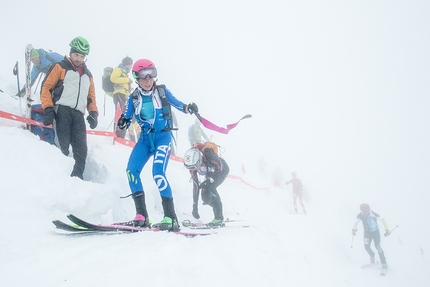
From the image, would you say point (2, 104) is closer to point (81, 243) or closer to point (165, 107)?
point (165, 107)

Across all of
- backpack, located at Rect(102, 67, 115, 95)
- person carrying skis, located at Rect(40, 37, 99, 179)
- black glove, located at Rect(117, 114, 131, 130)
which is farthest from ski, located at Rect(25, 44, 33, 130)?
backpack, located at Rect(102, 67, 115, 95)

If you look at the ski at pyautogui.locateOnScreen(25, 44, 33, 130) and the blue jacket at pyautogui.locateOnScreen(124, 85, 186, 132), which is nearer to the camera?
the blue jacket at pyautogui.locateOnScreen(124, 85, 186, 132)

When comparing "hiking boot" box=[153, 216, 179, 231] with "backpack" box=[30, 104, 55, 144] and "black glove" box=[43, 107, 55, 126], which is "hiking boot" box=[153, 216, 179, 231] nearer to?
"black glove" box=[43, 107, 55, 126]

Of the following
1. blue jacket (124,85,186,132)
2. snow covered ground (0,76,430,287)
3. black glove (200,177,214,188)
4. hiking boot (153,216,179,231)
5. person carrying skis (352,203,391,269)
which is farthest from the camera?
person carrying skis (352,203,391,269)

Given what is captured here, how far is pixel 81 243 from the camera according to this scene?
8.77 feet

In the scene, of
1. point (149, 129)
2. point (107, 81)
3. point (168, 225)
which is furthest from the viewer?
point (107, 81)

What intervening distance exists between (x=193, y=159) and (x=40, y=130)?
333cm

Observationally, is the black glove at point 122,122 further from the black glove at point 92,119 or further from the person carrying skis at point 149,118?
the black glove at point 92,119

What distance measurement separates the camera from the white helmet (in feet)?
20.2

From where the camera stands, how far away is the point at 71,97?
4477 mm

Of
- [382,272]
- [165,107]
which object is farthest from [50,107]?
[382,272]

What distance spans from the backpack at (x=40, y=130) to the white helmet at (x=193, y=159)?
2.95m

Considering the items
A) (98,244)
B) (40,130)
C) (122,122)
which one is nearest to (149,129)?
(122,122)

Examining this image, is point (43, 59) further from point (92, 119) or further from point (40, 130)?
point (92, 119)
